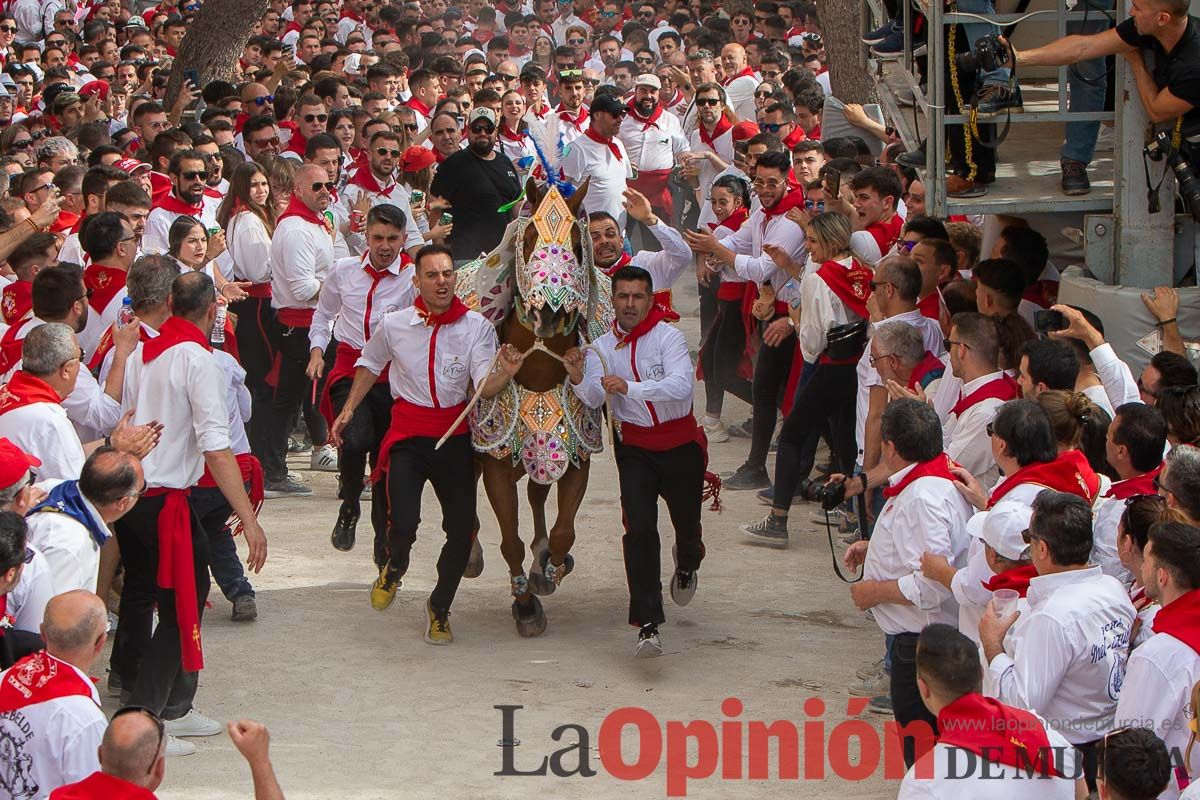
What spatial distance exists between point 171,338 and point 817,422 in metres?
3.74

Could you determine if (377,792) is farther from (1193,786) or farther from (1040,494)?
(1193,786)

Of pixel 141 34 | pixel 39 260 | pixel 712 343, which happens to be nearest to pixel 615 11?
pixel 141 34

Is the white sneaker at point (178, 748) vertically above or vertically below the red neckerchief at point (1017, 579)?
below

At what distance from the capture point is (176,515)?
6.75 metres

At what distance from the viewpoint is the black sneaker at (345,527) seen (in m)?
8.95

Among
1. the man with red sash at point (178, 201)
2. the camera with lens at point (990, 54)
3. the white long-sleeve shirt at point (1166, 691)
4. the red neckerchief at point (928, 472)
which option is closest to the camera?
the white long-sleeve shirt at point (1166, 691)

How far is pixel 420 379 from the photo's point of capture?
7.76 meters

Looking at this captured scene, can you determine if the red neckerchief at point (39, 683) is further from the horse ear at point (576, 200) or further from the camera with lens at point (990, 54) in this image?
the camera with lens at point (990, 54)

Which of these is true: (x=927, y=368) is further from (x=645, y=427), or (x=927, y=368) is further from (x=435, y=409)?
(x=435, y=409)

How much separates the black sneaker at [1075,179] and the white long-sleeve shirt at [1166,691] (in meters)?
3.58

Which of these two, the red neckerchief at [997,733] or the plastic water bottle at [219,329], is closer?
the red neckerchief at [997,733]

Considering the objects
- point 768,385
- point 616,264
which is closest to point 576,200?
point 616,264

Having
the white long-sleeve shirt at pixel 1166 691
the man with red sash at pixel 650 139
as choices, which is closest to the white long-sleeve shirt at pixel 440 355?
the white long-sleeve shirt at pixel 1166 691

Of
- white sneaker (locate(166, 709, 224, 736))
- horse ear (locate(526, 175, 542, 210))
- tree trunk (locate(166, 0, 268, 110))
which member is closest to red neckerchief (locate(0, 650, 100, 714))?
white sneaker (locate(166, 709, 224, 736))
